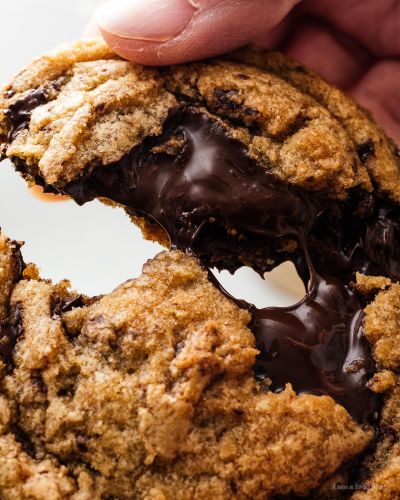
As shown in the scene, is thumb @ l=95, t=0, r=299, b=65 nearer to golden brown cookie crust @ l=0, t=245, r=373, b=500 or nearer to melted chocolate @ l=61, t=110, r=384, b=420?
melted chocolate @ l=61, t=110, r=384, b=420

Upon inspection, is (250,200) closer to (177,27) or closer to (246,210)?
(246,210)

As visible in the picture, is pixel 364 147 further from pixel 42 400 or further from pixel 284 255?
pixel 42 400

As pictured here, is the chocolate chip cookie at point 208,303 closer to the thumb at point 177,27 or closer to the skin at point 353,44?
the thumb at point 177,27

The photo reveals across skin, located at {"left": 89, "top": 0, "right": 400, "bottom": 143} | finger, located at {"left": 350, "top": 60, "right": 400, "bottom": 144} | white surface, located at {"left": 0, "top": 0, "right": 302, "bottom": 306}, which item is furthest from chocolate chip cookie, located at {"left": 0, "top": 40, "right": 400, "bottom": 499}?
white surface, located at {"left": 0, "top": 0, "right": 302, "bottom": 306}

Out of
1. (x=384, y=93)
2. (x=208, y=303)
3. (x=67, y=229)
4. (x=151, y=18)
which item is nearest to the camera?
(x=208, y=303)

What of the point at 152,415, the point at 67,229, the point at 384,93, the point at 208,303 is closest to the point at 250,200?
the point at 208,303

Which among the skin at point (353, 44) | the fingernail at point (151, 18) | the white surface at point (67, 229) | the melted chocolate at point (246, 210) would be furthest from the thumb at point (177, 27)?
the white surface at point (67, 229)
